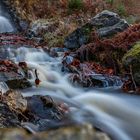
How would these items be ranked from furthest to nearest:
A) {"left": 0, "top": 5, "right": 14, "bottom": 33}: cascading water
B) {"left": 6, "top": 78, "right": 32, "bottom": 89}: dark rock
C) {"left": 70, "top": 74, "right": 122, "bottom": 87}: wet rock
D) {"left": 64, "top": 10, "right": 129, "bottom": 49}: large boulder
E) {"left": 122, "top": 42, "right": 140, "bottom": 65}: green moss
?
{"left": 0, "top": 5, "right": 14, "bottom": 33}: cascading water < {"left": 64, "top": 10, "right": 129, "bottom": 49}: large boulder < {"left": 122, "top": 42, "right": 140, "bottom": 65}: green moss < {"left": 70, "top": 74, "right": 122, "bottom": 87}: wet rock < {"left": 6, "top": 78, "right": 32, "bottom": 89}: dark rock

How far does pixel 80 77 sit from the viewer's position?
8.02m

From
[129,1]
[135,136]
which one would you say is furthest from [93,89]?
[129,1]

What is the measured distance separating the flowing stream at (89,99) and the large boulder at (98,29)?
1.29 m

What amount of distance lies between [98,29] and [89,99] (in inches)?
197

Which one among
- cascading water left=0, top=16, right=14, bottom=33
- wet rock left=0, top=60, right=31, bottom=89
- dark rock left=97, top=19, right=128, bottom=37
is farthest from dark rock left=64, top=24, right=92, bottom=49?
cascading water left=0, top=16, right=14, bottom=33

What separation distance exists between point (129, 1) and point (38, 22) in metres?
8.32

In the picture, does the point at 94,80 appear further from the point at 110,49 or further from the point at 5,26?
the point at 5,26

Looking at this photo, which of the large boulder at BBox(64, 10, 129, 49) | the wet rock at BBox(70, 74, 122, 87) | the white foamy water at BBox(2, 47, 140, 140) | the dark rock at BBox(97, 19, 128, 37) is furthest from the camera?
the large boulder at BBox(64, 10, 129, 49)

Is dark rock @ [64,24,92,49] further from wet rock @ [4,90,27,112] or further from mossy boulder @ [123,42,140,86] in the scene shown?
wet rock @ [4,90,27,112]

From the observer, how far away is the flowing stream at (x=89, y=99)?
4953 millimetres

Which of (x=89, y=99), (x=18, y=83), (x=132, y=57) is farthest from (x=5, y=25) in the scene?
(x=89, y=99)

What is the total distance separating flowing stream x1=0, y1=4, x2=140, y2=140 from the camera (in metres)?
4.95

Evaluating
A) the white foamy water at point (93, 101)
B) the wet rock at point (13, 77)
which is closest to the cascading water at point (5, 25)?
the white foamy water at point (93, 101)

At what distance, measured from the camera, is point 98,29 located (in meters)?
11.1
